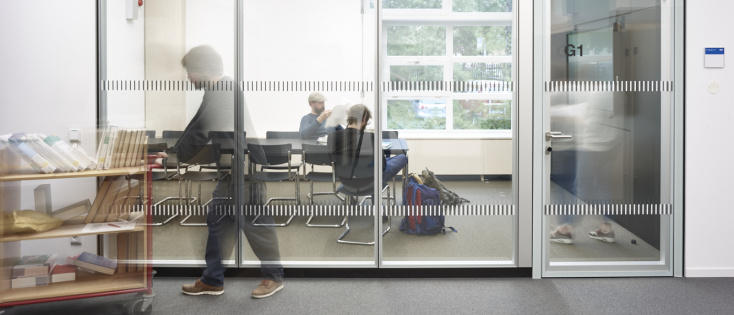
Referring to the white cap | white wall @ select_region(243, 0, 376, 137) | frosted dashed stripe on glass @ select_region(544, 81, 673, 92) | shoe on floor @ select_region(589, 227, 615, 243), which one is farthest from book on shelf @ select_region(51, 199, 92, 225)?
shoe on floor @ select_region(589, 227, 615, 243)

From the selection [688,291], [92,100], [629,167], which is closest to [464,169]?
[629,167]

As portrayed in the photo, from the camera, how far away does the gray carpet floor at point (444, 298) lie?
433 cm

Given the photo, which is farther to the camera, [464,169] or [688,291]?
[464,169]

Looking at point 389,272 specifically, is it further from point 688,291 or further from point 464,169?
point 688,291

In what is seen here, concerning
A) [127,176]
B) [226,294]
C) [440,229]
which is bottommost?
[226,294]

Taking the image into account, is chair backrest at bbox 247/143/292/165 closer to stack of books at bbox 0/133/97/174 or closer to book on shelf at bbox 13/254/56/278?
stack of books at bbox 0/133/97/174

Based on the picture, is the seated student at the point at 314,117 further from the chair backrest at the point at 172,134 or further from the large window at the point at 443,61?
the chair backrest at the point at 172,134

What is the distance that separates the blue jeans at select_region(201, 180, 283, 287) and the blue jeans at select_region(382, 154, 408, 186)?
920 mm

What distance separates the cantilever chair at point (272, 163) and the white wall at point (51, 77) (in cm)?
114

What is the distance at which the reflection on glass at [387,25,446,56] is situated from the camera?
4961 mm

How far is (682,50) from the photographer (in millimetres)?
5000

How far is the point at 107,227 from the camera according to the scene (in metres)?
4.31

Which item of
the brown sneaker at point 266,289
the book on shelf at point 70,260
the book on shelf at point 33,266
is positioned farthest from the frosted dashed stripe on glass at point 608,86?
the book on shelf at point 33,266

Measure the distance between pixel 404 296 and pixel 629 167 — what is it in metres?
2.01
